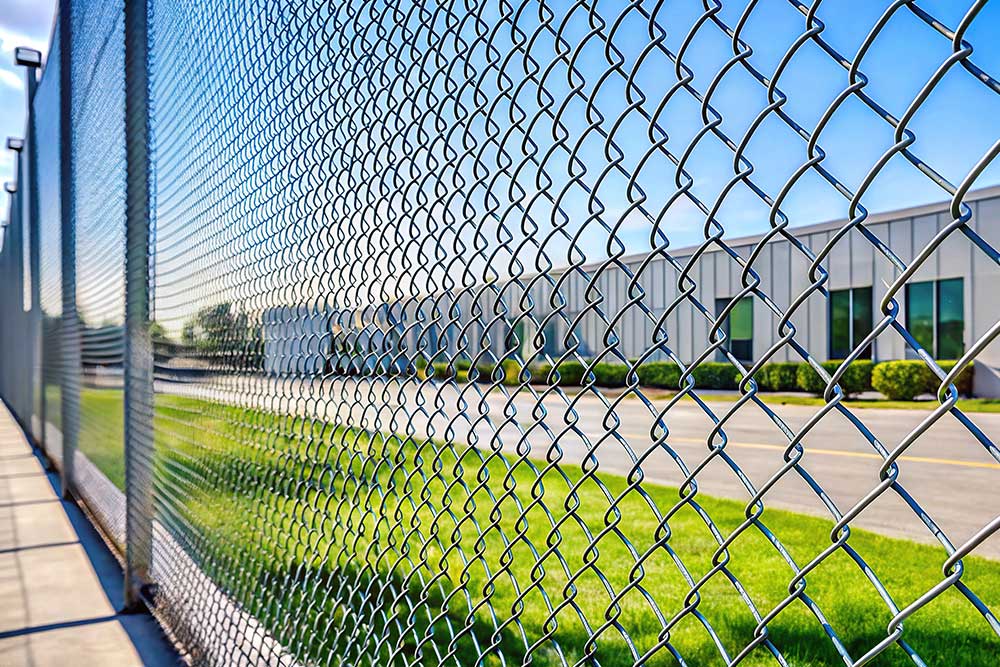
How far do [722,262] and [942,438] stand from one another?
9.42 m

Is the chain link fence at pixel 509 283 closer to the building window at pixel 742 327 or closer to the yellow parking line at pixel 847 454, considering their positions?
the building window at pixel 742 327

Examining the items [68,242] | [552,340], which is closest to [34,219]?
[68,242]

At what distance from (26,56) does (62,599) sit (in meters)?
7.26

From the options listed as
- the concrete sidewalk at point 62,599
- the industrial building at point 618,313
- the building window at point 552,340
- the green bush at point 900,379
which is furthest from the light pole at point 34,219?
the green bush at point 900,379

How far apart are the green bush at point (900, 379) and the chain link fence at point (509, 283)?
575cm

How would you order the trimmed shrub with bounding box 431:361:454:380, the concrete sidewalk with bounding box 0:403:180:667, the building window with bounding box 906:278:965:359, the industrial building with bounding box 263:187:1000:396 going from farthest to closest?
the building window with bounding box 906:278:965:359, the concrete sidewalk with bounding box 0:403:180:667, the trimmed shrub with bounding box 431:361:454:380, the industrial building with bounding box 263:187:1000:396

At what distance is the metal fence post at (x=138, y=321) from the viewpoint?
3.63 metres

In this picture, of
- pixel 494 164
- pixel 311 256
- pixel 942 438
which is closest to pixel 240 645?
pixel 311 256

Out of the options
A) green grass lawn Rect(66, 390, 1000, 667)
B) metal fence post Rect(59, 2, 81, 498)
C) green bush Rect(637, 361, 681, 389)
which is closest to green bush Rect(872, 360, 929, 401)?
green bush Rect(637, 361, 681, 389)

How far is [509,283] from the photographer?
145 cm

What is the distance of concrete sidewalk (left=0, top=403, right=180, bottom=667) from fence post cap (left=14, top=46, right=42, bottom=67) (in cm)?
530

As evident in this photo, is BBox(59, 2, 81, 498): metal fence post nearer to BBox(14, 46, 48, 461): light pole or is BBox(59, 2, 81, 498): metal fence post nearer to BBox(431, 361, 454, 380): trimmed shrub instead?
BBox(14, 46, 48, 461): light pole

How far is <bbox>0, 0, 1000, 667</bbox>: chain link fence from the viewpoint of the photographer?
3.02ft

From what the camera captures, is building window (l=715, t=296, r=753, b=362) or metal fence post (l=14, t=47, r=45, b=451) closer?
building window (l=715, t=296, r=753, b=362)
